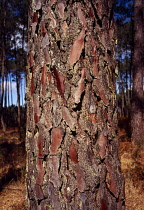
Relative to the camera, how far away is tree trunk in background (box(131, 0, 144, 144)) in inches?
249

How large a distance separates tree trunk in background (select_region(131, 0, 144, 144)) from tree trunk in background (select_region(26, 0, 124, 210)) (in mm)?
5499

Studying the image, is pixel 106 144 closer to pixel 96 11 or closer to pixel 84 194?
pixel 84 194

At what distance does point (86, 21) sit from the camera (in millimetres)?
1048

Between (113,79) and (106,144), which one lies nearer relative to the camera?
(106,144)

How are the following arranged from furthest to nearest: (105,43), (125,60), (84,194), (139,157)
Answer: (125,60) → (139,157) → (105,43) → (84,194)

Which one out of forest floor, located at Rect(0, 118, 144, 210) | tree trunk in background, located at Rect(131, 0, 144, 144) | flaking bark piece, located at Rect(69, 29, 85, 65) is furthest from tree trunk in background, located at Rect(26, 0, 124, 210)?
tree trunk in background, located at Rect(131, 0, 144, 144)

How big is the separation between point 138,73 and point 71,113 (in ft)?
19.7

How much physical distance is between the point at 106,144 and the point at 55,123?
0.30 meters

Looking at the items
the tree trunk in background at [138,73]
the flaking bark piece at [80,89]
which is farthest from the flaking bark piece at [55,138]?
the tree trunk in background at [138,73]

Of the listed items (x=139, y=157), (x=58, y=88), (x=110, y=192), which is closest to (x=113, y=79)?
(x=58, y=88)

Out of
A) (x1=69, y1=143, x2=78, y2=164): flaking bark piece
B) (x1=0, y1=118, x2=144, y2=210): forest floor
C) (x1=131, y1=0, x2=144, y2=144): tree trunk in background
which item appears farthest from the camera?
(x1=131, y1=0, x2=144, y2=144): tree trunk in background

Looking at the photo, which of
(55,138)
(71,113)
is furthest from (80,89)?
(55,138)

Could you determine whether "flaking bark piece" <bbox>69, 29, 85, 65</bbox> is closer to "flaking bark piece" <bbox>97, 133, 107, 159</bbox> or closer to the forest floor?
"flaking bark piece" <bbox>97, 133, 107, 159</bbox>

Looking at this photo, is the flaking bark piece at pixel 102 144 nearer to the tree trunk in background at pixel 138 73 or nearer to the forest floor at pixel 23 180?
the forest floor at pixel 23 180
